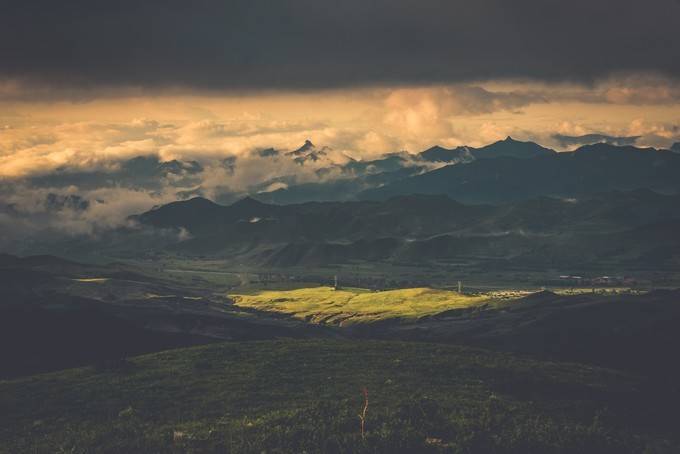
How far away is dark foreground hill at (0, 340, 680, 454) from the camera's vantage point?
63094mm

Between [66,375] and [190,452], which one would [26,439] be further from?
[66,375]

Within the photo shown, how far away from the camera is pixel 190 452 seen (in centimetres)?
5988

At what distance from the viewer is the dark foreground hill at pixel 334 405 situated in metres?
63.1

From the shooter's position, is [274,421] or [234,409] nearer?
[274,421]

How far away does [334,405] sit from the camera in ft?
240

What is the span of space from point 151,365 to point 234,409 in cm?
3185

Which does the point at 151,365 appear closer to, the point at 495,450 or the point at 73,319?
the point at 495,450

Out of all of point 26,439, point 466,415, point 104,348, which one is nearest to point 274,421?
point 466,415

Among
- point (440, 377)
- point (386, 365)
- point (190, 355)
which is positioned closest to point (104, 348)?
point (190, 355)

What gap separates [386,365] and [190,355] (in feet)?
104

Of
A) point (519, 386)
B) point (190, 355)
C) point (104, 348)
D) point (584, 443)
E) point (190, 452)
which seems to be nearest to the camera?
point (190, 452)

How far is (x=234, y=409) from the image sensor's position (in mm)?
75625

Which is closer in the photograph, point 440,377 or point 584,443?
point 584,443

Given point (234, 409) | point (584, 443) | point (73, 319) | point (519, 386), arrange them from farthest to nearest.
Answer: point (73, 319) < point (519, 386) < point (234, 409) < point (584, 443)
